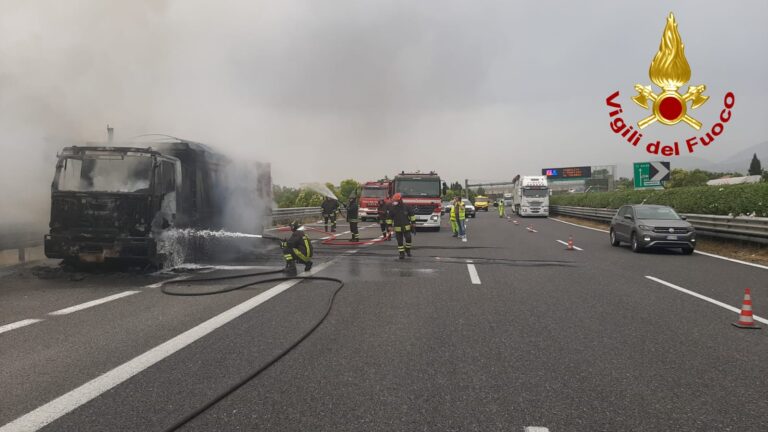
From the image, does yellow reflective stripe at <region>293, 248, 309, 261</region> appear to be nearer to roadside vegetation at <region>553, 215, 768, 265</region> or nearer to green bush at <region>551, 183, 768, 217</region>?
roadside vegetation at <region>553, 215, 768, 265</region>

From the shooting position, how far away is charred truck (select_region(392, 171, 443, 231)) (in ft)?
78.5

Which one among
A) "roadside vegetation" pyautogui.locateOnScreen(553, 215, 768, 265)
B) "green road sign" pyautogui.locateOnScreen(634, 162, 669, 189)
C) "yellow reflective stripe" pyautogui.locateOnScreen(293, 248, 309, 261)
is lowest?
"roadside vegetation" pyautogui.locateOnScreen(553, 215, 768, 265)

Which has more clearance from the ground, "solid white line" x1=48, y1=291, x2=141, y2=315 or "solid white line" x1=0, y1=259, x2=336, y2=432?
"solid white line" x1=48, y1=291, x2=141, y2=315

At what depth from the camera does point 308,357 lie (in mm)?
4750

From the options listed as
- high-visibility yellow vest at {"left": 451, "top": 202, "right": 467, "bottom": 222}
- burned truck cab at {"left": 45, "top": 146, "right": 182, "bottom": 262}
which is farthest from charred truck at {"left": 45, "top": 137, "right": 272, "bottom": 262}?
high-visibility yellow vest at {"left": 451, "top": 202, "right": 467, "bottom": 222}

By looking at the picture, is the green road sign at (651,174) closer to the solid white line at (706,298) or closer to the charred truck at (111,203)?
the solid white line at (706,298)

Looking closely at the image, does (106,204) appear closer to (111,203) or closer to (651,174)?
(111,203)

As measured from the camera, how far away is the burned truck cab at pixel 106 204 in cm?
939

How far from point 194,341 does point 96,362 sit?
3.08ft

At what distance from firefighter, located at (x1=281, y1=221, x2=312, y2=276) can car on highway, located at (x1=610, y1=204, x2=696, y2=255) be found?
9498 mm

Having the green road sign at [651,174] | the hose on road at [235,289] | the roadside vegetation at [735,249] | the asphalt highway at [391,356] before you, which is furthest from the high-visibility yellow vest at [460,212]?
the hose on road at [235,289]

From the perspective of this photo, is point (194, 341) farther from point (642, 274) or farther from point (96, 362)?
point (642, 274)

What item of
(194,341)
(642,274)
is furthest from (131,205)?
(642,274)

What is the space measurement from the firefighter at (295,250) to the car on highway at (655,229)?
31.2 feet
